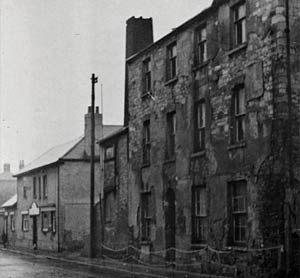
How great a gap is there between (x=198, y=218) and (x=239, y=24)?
7.07 meters

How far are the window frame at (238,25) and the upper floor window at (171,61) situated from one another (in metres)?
4.63

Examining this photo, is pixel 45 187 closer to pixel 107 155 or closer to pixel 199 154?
pixel 107 155

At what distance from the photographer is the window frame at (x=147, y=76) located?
1089 inches

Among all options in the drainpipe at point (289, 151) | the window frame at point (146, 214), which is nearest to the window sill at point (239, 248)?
the drainpipe at point (289, 151)

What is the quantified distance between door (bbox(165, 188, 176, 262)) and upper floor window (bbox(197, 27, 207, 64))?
211 inches

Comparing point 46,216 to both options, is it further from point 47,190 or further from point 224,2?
point 224,2

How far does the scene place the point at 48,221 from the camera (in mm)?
44562

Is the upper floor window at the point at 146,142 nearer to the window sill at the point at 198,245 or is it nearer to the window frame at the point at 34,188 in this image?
the window sill at the point at 198,245

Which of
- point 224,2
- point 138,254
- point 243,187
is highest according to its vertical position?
point 224,2

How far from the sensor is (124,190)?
30484 millimetres

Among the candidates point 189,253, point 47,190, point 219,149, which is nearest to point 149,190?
point 189,253

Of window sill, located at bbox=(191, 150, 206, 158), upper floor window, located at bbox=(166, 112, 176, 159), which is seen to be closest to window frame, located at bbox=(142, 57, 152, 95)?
upper floor window, located at bbox=(166, 112, 176, 159)

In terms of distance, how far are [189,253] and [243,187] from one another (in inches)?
164

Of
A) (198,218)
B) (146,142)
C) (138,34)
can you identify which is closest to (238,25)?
(198,218)
